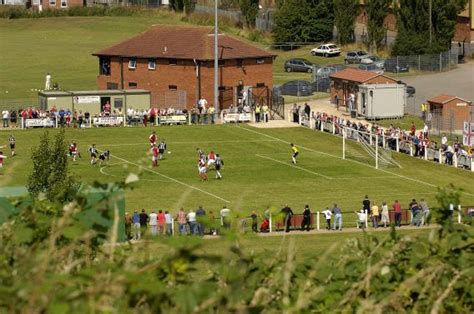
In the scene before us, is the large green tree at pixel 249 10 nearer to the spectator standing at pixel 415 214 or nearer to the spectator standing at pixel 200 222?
the spectator standing at pixel 415 214

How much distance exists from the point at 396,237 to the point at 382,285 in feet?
4.18

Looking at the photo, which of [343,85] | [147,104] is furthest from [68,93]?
[343,85]

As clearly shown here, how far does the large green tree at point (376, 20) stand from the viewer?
95938mm

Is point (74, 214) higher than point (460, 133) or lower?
higher

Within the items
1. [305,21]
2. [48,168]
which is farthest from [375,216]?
[305,21]

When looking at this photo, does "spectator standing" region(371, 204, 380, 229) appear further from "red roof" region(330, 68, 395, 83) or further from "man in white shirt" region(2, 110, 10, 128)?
"red roof" region(330, 68, 395, 83)

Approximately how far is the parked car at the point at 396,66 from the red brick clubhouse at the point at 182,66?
15.7 meters

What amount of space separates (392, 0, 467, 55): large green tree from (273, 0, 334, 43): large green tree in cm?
956

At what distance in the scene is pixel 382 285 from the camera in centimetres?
1109

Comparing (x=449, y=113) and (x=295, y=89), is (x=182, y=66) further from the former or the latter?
(x=449, y=113)

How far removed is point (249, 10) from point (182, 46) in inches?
1320

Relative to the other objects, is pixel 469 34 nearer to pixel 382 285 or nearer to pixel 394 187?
pixel 394 187

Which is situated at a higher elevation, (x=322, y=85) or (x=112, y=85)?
(x=112, y=85)

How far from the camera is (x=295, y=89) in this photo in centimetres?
7744
